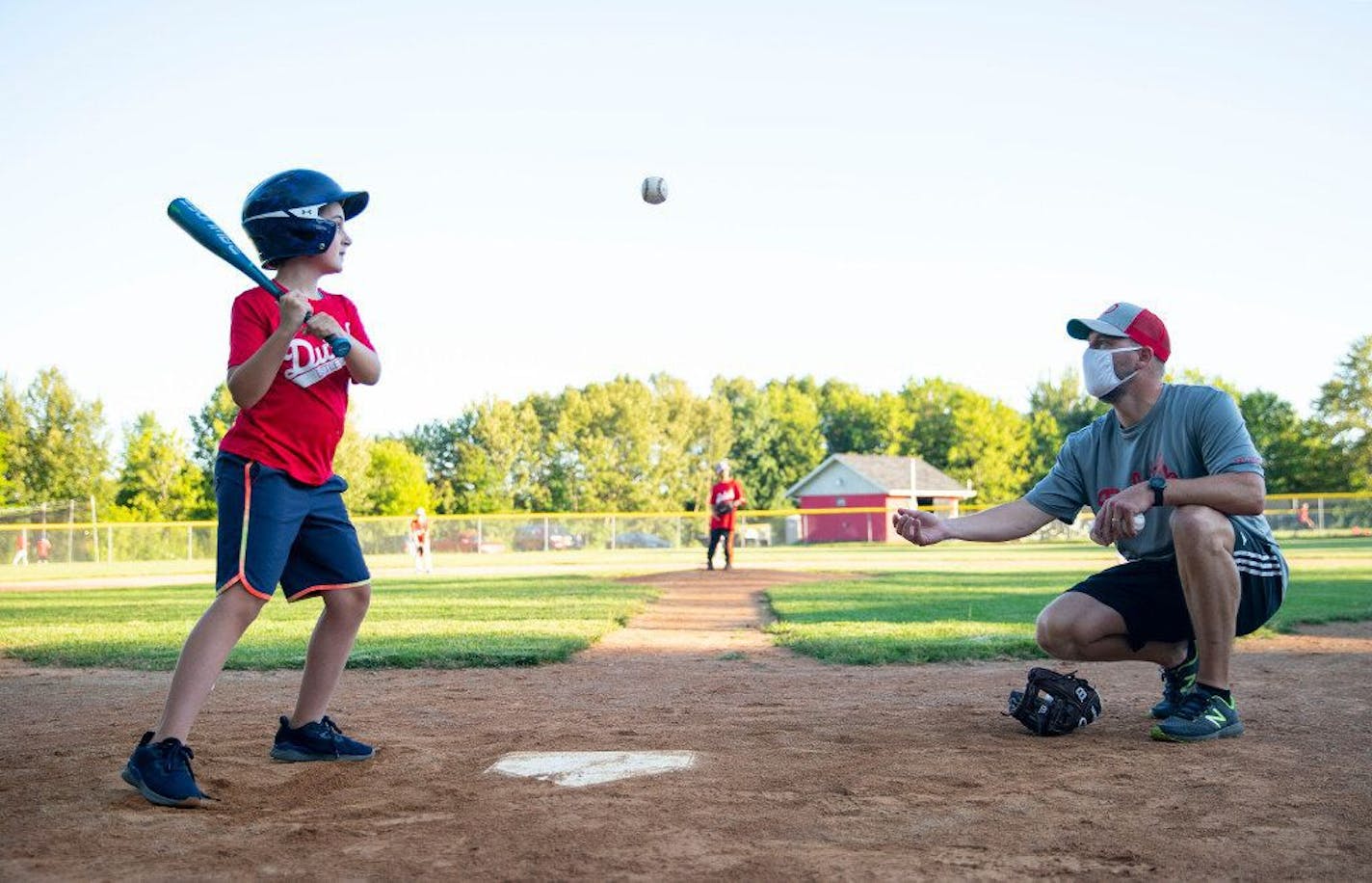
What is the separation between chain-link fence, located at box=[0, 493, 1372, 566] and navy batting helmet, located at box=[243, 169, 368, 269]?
36.9 metres

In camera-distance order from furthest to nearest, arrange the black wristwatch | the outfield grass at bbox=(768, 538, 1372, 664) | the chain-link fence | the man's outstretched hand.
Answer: the chain-link fence, the outfield grass at bbox=(768, 538, 1372, 664), the man's outstretched hand, the black wristwatch

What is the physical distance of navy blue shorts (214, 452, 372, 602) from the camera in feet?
11.3

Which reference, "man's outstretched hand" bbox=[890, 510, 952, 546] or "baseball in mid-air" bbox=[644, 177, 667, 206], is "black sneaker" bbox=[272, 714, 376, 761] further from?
"baseball in mid-air" bbox=[644, 177, 667, 206]

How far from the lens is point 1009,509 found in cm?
466

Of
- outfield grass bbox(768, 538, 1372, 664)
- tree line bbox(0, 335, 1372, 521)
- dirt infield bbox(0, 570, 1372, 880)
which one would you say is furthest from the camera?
tree line bbox(0, 335, 1372, 521)

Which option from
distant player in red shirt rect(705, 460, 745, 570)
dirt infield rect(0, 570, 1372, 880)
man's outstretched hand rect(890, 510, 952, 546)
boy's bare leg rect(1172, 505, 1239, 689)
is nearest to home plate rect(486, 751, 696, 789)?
dirt infield rect(0, 570, 1372, 880)

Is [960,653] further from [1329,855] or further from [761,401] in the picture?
[761,401]

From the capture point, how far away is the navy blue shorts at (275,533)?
3.46 meters

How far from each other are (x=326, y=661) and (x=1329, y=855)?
2.90m

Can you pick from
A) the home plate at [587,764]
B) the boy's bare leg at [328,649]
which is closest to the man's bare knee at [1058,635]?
the home plate at [587,764]

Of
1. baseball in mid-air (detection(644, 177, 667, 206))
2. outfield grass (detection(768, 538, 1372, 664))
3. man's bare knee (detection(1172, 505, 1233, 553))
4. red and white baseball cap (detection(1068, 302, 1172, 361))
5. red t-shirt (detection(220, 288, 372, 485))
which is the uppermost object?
baseball in mid-air (detection(644, 177, 667, 206))

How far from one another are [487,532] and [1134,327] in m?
44.4

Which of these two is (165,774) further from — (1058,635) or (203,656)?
(1058,635)

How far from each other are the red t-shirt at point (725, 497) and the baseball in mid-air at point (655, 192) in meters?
6.80
